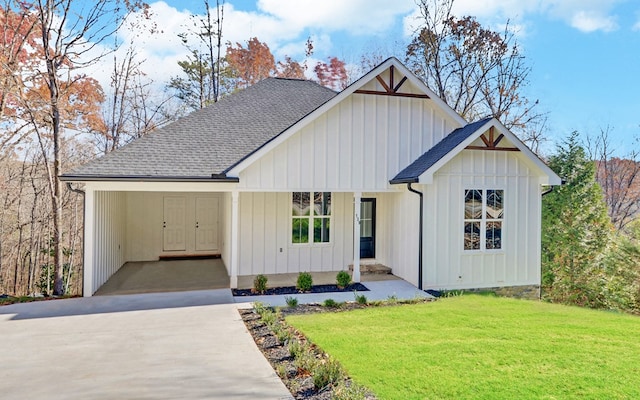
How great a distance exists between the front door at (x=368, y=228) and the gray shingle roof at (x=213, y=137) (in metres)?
3.51

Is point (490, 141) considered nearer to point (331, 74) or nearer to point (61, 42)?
point (61, 42)

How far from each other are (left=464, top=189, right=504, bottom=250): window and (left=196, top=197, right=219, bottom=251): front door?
8.59 meters

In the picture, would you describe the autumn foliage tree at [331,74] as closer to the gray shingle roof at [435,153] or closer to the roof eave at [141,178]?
the gray shingle roof at [435,153]

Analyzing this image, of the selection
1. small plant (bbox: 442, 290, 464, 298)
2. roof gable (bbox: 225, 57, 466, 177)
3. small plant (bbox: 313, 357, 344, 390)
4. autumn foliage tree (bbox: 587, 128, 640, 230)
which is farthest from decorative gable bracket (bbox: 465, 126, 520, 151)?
autumn foliage tree (bbox: 587, 128, 640, 230)

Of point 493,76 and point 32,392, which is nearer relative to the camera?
point 32,392

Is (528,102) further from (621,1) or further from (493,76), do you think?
(621,1)

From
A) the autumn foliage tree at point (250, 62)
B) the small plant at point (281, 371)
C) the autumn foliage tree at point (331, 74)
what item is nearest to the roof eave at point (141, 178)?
the small plant at point (281, 371)

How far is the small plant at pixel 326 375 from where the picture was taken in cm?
441

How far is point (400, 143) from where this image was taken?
35.4 feet

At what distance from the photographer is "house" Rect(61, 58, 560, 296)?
9.46m

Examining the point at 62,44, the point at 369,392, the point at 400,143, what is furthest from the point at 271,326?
the point at 62,44

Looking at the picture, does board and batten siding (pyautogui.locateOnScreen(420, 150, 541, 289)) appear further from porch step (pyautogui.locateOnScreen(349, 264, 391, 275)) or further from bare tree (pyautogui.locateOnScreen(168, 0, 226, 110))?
bare tree (pyautogui.locateOnScreen(168, 0, 226, 110))

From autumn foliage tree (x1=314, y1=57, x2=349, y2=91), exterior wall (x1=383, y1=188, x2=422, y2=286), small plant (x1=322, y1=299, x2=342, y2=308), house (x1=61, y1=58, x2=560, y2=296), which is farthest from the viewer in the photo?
autumn foliage tree (x1=314, y1=57, x2=349, y2=91)

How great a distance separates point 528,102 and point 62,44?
841 inches
